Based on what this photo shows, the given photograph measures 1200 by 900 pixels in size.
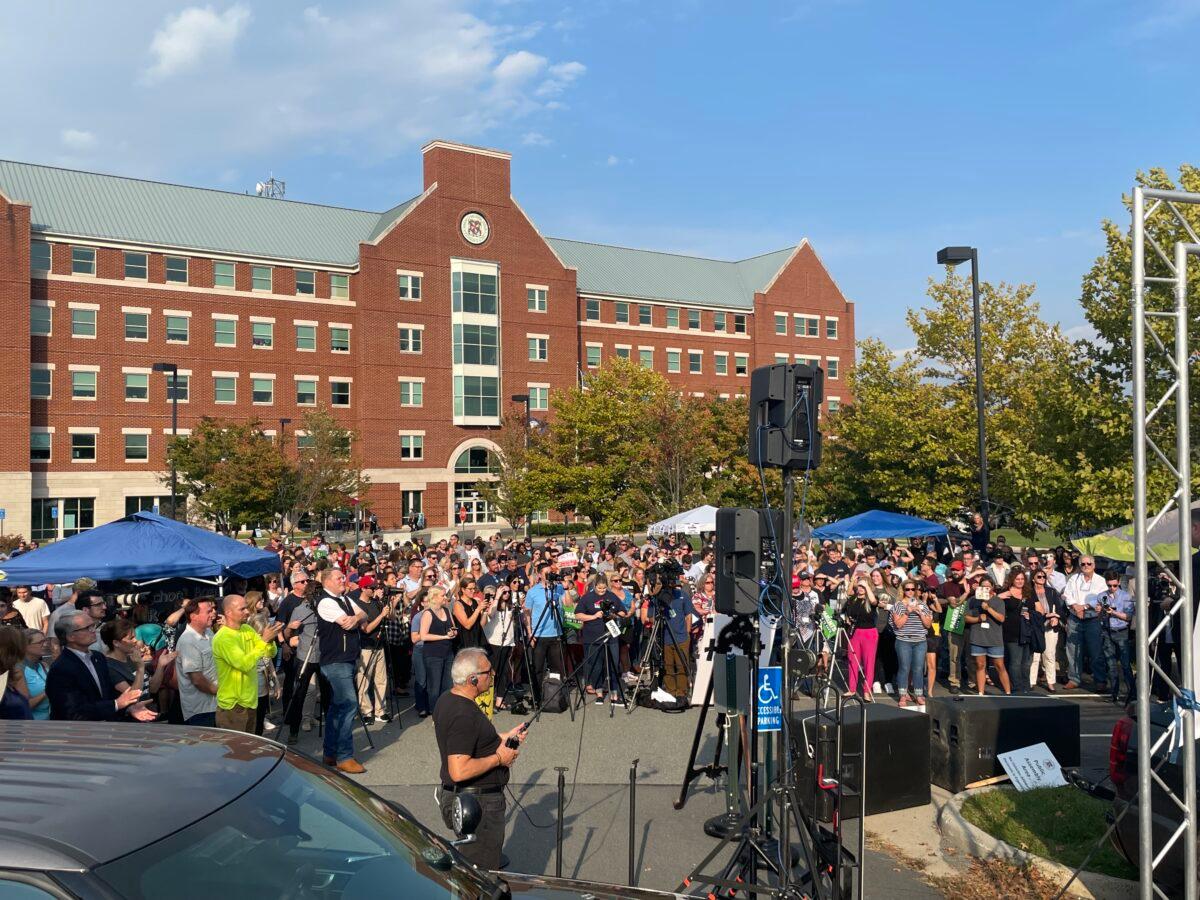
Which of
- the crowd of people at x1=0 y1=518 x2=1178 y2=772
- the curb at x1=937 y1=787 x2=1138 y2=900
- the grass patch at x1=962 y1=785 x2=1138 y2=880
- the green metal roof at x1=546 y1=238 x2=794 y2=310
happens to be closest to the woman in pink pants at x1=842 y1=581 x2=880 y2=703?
the crowd of people at x1=0 y1=518 x2=1178 y2=772

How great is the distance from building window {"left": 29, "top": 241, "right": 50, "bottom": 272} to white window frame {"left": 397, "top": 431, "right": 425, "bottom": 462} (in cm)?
1992

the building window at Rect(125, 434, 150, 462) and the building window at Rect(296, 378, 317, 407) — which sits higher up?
the building window at Rect(296, 378, 317, 407)

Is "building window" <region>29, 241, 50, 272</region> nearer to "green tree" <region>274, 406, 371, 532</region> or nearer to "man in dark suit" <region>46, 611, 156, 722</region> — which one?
"green tree" <region>274, 406, 371, 532</region>

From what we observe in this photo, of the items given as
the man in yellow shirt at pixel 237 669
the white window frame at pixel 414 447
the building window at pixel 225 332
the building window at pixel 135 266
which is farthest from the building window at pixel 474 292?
the man in yellow shirt at pixel 237 669

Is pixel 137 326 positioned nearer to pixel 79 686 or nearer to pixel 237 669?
pixel 237 669

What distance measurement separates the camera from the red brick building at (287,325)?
49969 mm

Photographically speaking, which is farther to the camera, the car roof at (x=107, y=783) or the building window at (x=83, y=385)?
the building window at (x=83, y=385)

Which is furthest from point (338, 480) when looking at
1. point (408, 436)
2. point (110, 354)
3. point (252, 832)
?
point (252, 832)

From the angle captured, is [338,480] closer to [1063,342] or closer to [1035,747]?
[1063,342]

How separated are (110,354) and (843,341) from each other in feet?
166

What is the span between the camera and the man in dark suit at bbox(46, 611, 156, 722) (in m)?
7.16

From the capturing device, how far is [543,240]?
6300 cm

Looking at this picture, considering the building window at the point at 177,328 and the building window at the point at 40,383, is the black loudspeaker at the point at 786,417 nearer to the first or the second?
the building window at the point at 177,328

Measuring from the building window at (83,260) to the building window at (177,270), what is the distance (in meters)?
3.61
